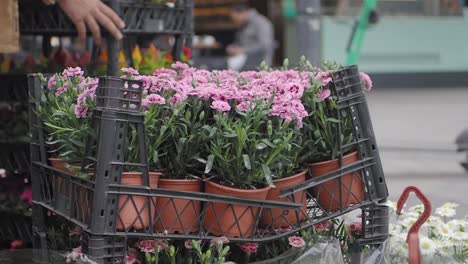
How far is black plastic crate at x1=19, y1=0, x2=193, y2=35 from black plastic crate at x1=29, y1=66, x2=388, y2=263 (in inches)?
46.4

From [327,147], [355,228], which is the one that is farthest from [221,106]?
[355,228]

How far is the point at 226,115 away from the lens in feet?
8.86

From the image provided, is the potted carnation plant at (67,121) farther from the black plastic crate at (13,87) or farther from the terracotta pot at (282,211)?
the black plastic crate at (13,87)

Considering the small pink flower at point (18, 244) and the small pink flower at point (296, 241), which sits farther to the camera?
the small pink flower at point (18, 244)

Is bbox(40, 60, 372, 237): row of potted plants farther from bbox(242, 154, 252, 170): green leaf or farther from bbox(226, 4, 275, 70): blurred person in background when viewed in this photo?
bbox(226, 4, 275, 70): blurred person in background

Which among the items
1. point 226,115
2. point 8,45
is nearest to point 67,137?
point 226,115

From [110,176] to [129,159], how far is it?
0.32 ft

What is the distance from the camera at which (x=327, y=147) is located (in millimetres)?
2965

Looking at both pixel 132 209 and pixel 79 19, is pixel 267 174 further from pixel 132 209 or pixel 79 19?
pixel 79 19

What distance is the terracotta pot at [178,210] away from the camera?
8.75 feet

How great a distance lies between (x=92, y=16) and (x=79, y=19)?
0.10 m

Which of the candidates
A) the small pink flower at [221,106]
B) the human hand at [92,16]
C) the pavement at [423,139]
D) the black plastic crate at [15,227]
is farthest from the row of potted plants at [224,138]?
the pavement at [423,139]

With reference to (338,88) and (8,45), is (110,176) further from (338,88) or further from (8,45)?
(8,45)

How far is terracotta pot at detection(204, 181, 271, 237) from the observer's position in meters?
2.70
